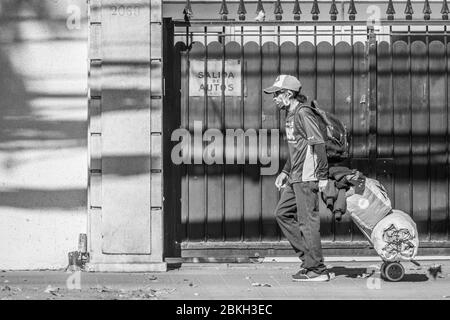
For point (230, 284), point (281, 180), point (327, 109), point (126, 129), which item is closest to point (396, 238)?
point (281, 180)

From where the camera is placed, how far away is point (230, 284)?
12180mm

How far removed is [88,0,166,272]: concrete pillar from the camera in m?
12.9

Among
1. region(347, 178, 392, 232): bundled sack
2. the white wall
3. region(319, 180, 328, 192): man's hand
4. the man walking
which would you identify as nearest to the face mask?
the man walking

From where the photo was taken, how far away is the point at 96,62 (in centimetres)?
1295

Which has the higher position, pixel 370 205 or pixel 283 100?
pixel 283 100

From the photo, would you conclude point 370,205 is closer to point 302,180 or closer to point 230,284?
point 302,180

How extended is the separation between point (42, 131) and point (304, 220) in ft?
10.1

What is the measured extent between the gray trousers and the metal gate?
51.9 inches
